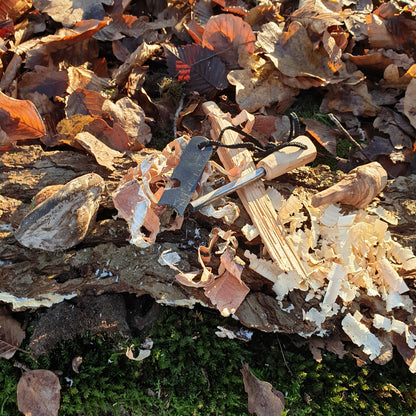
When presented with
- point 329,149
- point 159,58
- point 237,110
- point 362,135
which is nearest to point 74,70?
point 159,58

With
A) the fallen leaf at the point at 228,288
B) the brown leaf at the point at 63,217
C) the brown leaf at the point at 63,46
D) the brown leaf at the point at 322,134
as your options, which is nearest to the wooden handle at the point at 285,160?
the brown leaf at the point at 322,134

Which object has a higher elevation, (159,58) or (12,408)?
(159,58)

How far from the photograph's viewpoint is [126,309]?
7.25ft

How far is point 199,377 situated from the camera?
211 centimetres

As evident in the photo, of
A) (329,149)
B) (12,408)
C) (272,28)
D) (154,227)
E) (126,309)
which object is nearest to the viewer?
(154,227)

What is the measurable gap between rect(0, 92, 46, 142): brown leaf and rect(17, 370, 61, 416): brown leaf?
1385 mm

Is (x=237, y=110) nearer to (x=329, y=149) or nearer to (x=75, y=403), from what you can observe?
(x=329, y=149)

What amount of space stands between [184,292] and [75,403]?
34.2 inches

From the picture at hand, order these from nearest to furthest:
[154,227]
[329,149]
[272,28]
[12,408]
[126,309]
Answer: [154,227] → [12,408] → [126,309] → [329,149] → [272,28]

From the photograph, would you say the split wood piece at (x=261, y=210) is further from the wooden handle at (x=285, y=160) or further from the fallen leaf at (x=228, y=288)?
the fallen leaf at (x=228, y=288)

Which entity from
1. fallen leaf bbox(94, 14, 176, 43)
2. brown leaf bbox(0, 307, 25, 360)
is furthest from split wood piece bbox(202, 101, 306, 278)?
brown leaf bbox(0, 307, 25, 360)

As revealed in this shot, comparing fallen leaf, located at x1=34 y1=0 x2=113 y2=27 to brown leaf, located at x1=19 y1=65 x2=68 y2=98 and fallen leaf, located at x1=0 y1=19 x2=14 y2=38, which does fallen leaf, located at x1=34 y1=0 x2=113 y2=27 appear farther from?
brown leaf, located at x1=19 y1=65 x2=68 y2=98

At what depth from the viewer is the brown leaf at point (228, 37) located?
2.52 metres

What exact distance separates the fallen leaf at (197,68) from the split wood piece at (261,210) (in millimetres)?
468
